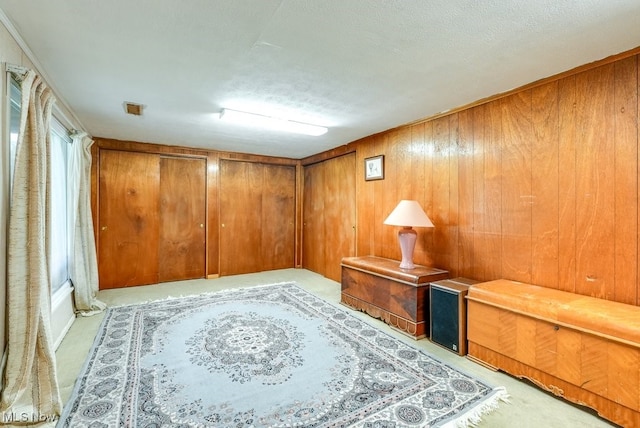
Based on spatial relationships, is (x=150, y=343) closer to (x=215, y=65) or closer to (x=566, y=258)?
(x=215, y=65)

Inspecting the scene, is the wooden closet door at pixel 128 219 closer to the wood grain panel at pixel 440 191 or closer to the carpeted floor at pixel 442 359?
the carpeted floor at pixel 442 359

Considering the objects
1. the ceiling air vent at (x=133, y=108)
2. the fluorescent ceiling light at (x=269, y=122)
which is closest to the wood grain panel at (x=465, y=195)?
the fluorescent ceiling light at (x=269, y=122)

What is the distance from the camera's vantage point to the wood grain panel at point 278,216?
5.82 meters

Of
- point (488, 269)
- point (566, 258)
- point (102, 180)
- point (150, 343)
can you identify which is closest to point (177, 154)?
point (102, 180)

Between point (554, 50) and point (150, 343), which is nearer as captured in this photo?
point (554, 50)

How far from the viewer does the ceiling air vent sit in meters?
2.94

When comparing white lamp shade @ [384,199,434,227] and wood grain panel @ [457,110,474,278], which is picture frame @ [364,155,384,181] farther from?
wood grain panel @ [457,110,474,278]

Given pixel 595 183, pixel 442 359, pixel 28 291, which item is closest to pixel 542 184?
pixel 595 183

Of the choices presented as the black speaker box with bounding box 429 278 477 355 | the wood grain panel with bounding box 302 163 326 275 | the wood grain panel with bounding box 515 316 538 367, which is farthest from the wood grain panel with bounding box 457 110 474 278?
the wood grain panel with bounding box 302 163 326 275

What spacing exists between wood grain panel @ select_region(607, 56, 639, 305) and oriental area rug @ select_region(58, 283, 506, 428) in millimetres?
1102

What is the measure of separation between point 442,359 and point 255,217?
4169 mm

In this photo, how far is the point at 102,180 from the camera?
446 cm

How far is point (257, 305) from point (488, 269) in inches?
102

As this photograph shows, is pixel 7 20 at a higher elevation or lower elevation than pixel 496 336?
higher
